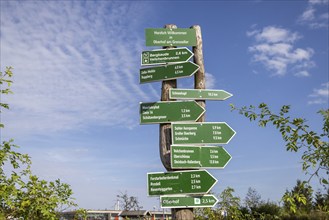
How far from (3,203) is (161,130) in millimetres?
2565

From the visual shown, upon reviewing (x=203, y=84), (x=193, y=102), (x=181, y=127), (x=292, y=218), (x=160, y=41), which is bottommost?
(x=292, y=218)

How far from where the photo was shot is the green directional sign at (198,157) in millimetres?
5375

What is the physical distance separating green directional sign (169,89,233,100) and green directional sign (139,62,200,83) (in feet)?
0.97

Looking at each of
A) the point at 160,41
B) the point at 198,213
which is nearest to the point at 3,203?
the point at 160,41

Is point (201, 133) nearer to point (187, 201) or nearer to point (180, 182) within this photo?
point (180, 182)

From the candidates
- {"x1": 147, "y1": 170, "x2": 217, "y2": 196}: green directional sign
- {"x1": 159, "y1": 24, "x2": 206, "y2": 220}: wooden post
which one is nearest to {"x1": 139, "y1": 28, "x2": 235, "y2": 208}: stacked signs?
{"x1": 147, "y1": 170, "x2": 217, "y2": 196}: green directional sign

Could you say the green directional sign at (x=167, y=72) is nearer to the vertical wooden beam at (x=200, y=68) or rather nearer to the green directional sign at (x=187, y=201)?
the vertical wooden beam at (x=200, y=68)

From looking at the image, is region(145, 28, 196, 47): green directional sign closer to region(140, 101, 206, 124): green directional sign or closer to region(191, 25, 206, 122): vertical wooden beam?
region(191, 25, 206, 122): vertical wooden beam

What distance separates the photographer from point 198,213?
904cm

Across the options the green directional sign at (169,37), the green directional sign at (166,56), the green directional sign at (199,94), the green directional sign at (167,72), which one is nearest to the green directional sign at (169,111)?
the green directional sign at (199,94)

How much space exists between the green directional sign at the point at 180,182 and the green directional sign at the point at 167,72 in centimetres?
166

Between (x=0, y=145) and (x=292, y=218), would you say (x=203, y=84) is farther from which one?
(x=292, y=218)

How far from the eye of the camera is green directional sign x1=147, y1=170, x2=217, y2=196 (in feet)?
17.5

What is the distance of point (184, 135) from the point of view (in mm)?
5547
